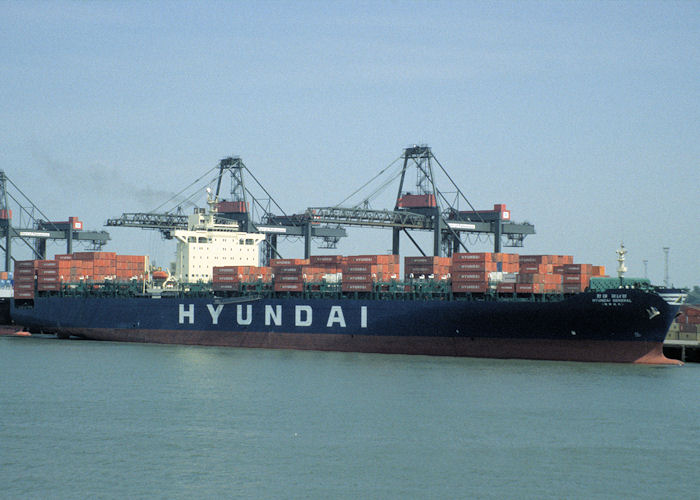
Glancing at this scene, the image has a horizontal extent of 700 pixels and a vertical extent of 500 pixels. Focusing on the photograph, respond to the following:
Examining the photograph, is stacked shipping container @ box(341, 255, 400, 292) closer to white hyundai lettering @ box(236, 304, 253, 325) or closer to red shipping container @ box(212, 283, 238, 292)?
white hyundai lettering @ box(236, 304, 253, 325)

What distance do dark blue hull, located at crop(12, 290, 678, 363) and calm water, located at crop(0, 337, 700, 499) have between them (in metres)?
1.61

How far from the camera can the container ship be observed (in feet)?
149

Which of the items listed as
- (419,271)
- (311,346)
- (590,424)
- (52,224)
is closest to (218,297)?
(311,346)

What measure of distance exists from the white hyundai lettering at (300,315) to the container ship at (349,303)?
7 cm

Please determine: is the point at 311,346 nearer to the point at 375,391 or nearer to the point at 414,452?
the point at 375,391

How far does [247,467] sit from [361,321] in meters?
28.1

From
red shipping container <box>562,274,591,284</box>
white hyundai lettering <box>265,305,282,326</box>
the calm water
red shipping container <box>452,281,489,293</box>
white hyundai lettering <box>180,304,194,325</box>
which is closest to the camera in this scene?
the calm water

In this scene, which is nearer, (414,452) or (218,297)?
(414,452)

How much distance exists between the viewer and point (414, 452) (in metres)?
26.2

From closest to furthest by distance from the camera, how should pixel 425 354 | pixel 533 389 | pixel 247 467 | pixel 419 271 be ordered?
1. pixel 247 467
2. pixel 533 389
3. pixel 425 354
4. pixel 419 271

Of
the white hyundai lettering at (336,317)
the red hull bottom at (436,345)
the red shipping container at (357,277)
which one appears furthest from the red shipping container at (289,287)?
the red shipping container at (357,277)

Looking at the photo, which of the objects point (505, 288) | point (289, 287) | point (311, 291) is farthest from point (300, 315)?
point (505, 288)

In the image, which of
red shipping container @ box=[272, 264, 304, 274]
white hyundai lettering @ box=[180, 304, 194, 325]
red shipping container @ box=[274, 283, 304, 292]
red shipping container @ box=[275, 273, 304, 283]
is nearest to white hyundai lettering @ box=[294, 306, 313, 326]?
red shipping container @ box=[274, 283, 304, 292]

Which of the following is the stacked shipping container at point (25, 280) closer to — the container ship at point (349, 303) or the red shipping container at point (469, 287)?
the container ship at point (349, 303)
